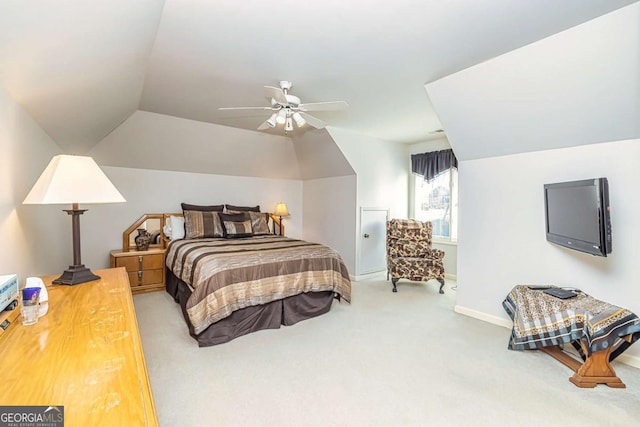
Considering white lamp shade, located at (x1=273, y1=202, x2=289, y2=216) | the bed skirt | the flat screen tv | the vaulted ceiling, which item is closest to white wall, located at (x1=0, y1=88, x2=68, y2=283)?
the vaulted ceiling

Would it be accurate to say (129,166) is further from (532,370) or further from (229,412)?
(532,370)

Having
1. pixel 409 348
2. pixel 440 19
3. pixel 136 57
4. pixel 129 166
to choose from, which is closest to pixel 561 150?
pixel 440 19

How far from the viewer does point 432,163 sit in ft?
17.6

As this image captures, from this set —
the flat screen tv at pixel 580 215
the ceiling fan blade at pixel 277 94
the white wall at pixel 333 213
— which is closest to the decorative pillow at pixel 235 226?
the white wall at pixel 333 213

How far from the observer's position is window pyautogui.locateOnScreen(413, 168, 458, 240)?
5258 mm

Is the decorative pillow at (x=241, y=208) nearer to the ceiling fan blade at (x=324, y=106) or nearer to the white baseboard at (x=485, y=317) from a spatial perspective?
the ceiling fan blade at (x=324, y=106)

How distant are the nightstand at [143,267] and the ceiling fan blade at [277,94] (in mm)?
2953

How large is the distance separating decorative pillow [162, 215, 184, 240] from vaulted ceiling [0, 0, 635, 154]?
5.41 ft

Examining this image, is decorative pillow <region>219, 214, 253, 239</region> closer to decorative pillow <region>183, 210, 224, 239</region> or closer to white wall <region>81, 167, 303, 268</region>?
decorative pillow <region>183, 210, 224, 239</region>

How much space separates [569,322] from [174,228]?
469cm

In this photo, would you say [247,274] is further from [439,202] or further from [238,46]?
[439,202]

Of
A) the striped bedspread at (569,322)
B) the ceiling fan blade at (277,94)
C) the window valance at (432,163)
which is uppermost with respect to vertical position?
the ceiling fan blade at (277,94)

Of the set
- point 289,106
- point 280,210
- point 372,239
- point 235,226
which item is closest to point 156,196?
point 235,226

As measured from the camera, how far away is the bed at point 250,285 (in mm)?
2773
